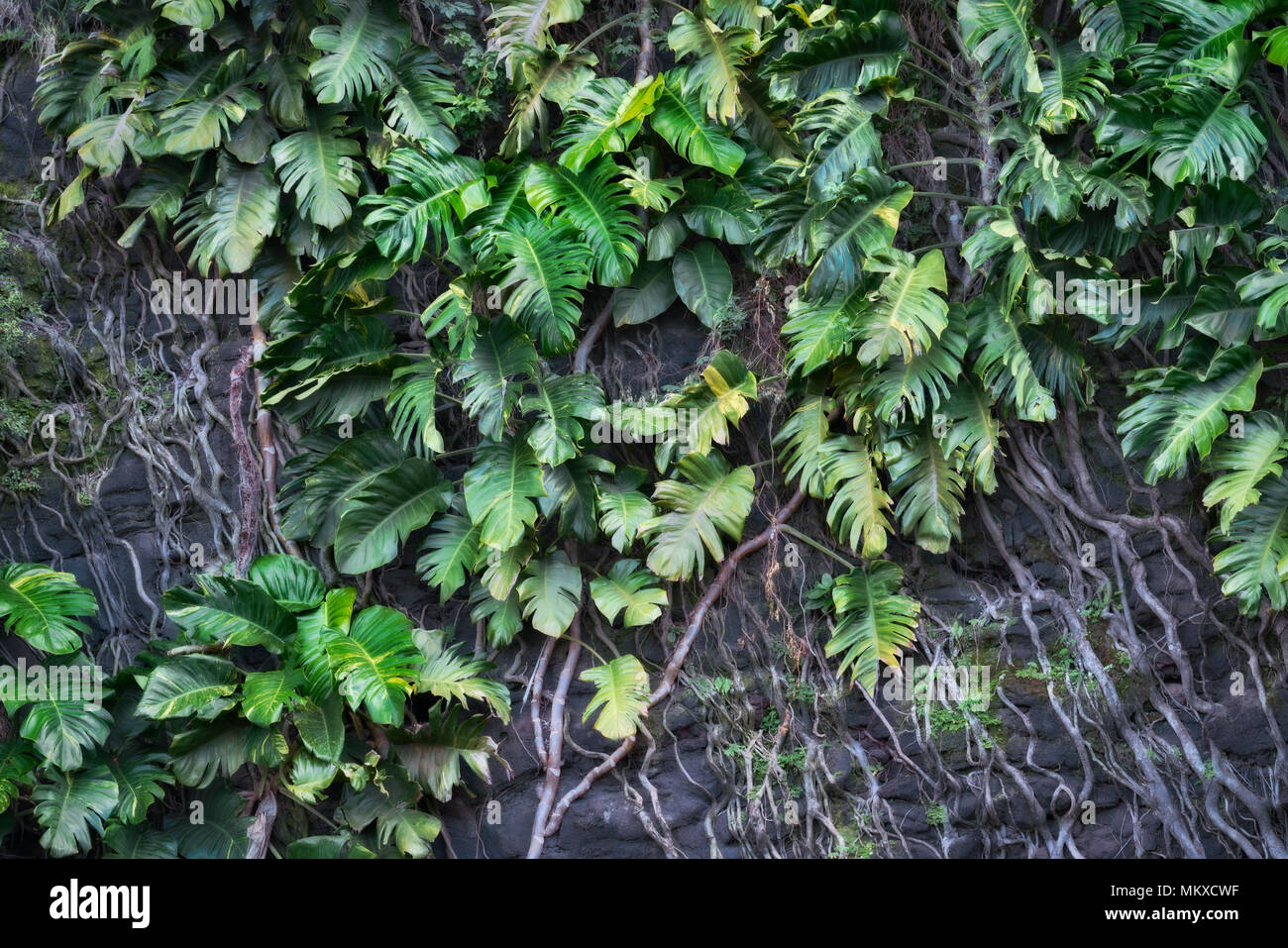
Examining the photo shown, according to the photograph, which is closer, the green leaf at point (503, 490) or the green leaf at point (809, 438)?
the green leaf at point (503, 490)

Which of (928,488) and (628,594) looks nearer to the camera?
(928,488)

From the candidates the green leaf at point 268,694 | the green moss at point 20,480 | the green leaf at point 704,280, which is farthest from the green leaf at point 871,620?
the green moss at point 20,480

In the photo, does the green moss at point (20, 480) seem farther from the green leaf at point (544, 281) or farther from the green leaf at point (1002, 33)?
the green leaf at point (1002, 33)

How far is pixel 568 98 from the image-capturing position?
190 inches

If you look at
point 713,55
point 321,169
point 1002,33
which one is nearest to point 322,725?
point 321,169

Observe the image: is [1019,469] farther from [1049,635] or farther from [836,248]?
[836,248]

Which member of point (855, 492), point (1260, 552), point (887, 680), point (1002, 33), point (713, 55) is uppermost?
point (1002, 33)

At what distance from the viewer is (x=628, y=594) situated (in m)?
4.67

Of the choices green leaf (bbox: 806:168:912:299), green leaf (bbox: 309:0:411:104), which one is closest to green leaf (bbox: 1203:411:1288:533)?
green leaf (bbox: 806:168:912:299)

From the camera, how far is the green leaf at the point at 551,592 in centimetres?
461

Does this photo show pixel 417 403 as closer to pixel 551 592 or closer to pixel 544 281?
pixel 544 281

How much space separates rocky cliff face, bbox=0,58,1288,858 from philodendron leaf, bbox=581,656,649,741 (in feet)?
0.91

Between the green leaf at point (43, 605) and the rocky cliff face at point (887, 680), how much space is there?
1.99 ft

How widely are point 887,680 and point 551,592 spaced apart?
1598mm
